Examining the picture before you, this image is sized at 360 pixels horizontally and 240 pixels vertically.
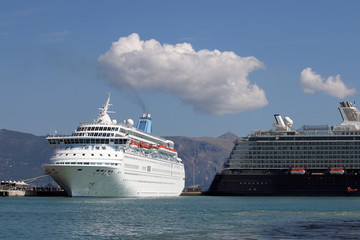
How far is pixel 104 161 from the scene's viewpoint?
7988 cm

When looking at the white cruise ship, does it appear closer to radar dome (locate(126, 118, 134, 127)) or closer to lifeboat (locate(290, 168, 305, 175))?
radar dome (locate(126, 118, 134, 127))

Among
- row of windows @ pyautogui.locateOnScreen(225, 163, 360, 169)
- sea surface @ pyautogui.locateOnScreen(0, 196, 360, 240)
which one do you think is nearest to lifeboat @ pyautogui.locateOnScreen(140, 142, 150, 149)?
row of windows @ pyautogui.locateOnScreen(225, 163, 360, 169)

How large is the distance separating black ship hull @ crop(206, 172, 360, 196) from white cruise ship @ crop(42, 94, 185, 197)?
19539 millimetres

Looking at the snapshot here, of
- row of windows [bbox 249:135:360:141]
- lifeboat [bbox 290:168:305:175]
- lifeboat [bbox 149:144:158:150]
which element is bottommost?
lifeboat [bbox 290:168:305:175]

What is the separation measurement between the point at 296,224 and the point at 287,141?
68.4 meters

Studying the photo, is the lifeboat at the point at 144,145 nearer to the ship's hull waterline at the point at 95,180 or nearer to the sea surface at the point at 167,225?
the ship's hull waterline at the point at 95,180

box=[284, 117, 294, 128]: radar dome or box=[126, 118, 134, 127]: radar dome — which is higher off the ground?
box=[284, 117, 294, 128]: radar dome

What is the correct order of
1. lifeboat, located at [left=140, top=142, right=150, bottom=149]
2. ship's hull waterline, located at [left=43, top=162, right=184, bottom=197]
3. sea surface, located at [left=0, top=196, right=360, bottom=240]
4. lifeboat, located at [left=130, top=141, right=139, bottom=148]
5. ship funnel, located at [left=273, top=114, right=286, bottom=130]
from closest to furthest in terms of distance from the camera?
sea surface, located at [left=0, top=196, right=360, bottom=240], ship's hull waterline, located at [left=43, top=162, right=184, bottom=197], lifeboat, located at [left=130, top=141, right=139, bottom=148], lifeboat, located at [left=140, top=142, right=150, bottom=149], ship funnel, located at [left=273, top=114, right=286, bottom=130]

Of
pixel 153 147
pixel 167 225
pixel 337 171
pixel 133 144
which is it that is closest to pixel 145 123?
pixel 153 147

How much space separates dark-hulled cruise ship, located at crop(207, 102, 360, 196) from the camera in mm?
106875

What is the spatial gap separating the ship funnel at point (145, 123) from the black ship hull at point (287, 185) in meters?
17.0

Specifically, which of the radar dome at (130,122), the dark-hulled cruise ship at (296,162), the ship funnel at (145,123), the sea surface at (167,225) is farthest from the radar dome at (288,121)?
the sea surface at (167,225)

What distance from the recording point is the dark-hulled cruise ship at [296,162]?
351ft

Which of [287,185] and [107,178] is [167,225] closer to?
[107,178]
